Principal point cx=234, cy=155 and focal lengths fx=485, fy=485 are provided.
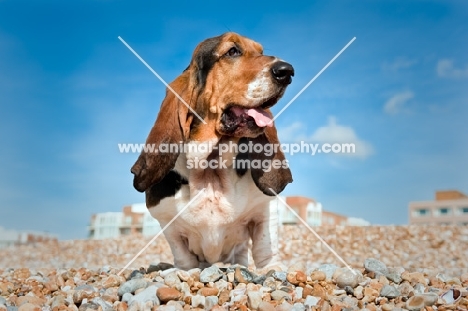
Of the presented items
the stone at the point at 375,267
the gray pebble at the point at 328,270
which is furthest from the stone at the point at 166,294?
the stone at the point at 375,267

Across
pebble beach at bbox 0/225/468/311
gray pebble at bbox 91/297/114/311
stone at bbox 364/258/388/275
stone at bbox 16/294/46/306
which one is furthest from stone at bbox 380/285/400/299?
stone at bbox 16/294/46/306

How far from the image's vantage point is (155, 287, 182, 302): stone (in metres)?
2.76

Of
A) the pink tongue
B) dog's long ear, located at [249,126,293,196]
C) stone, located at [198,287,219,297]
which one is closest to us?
stone, located at [198,287,219,297]

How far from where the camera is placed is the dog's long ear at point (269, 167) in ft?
12.0

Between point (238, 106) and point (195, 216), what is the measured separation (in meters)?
0.90

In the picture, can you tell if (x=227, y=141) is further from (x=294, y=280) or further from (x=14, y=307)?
(x=14, y=307)

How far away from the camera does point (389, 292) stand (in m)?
2.81

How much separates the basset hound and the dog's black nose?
96 mm

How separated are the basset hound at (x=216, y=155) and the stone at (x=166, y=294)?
912 mm

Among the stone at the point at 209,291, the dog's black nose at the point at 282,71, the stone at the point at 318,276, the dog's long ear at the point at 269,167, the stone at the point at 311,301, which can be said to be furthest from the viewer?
the dog's long ear at the point at 269,167

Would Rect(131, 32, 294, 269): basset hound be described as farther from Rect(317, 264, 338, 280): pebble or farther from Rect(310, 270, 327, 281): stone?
Rect(310, 270, 327, 281): stone

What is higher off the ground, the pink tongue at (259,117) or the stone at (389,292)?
the pink tongue at (259,117)

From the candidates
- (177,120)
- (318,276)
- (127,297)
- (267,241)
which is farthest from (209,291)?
(177,120)

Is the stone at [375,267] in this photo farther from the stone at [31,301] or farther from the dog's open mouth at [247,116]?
the stone at [31,301]
